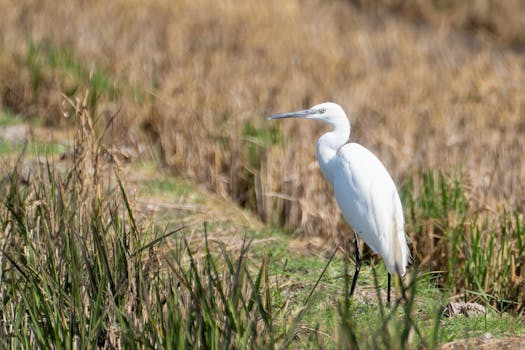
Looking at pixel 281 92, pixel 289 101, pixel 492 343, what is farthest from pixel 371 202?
pixel 281 92

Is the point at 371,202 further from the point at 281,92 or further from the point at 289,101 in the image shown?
the point at 281,92

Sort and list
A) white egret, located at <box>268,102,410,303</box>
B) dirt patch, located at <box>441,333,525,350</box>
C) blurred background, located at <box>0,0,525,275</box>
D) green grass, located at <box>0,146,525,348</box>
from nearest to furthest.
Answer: green grass, located at <box>0,146,525,348</box>, dirt patch, located at <box>441,333,525,350</box>, white egret, located at <box>268,102,410,303</box>, blurred background, located at <box>0,0,525,275</box>

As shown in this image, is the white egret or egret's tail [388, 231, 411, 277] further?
the white egret

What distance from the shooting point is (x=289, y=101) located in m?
8.66

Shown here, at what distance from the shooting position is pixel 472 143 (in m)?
7.71

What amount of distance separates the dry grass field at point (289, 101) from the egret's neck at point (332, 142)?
92cm

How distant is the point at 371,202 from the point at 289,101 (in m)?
4.39

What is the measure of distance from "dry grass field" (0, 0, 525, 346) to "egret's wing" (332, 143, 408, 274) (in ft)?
2.79

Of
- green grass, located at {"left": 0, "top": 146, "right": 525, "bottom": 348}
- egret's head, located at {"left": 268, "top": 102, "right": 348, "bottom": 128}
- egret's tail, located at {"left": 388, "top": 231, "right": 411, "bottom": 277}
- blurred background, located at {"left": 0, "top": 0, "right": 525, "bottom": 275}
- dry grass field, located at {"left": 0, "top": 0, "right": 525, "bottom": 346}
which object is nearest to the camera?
green grass, located at {"left": 0, "top": 146, "right": 525, "bottom": 348}

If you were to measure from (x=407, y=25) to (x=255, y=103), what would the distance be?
7.86 m

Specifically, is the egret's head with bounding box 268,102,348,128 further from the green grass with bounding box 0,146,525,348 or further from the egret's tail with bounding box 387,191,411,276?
the green grass with bounding box 0,146,525,348

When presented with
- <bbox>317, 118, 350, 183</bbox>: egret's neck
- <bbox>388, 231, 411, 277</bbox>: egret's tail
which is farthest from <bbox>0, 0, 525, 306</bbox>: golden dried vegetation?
<bbox>317, 118, 350, 183</bbox>: egret's neck

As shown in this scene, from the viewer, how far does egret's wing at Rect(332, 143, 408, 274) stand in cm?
430

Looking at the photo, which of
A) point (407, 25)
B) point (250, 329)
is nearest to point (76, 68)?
point (250, 329)
